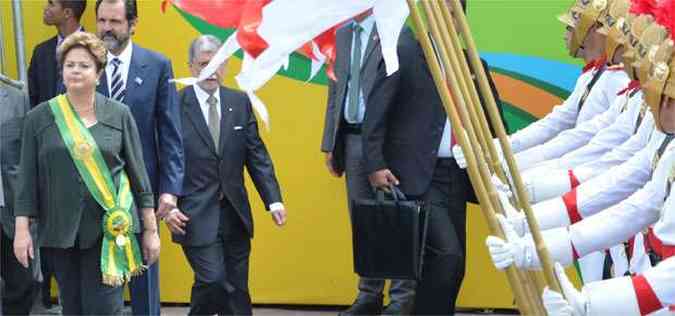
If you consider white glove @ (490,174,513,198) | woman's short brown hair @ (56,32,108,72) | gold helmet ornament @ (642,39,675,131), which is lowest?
white glove @ (490,174,513,198)

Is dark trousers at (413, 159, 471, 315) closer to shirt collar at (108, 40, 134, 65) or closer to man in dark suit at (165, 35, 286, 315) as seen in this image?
man in dark suit at (165, 35, 286, 315)

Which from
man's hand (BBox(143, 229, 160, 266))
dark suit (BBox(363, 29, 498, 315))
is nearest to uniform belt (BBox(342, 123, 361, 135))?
dark suit (BBox(363, 29, 498, 315))

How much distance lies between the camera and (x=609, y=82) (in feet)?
29.0

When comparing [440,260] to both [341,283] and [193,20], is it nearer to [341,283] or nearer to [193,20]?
[341,283]

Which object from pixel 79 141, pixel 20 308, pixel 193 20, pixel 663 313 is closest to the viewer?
pixel 663 313

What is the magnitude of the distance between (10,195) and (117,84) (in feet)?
3.19

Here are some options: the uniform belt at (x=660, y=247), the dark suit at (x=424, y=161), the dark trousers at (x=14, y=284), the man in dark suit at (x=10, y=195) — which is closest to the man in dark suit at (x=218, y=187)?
the dark suit at (x=424, y=161)

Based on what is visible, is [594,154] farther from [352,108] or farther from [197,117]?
[197,117]

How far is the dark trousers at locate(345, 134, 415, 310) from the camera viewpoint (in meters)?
9.55

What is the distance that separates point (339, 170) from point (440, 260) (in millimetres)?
1096

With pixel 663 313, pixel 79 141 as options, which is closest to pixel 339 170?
pixel 79 141

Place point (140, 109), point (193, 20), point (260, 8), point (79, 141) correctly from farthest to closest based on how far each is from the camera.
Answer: point (193, 20) → point (140, 109) → point (79, 141) → point (260, 8)

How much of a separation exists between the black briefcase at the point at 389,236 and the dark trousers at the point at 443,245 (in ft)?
0.40

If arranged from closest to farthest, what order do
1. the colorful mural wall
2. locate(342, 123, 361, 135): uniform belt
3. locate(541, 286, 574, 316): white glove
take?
locate(541, 286, 574, 316): white glove < locate(342, 123, 361, 135): uniform belt < the colorful mural wall
